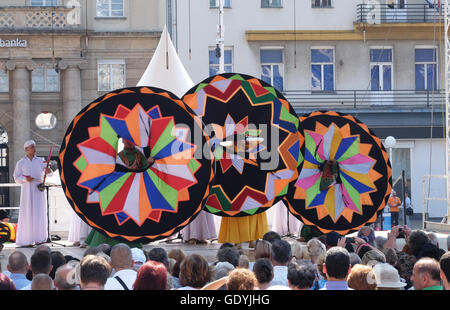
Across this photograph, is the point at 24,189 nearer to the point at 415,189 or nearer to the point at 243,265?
the point at 243,265

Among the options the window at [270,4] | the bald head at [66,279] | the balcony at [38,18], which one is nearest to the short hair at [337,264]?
the bald head at [66,279]

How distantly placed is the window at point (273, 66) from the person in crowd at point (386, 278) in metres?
22.5

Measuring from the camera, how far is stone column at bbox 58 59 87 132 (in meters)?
26.8

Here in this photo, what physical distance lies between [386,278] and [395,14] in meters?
23.3

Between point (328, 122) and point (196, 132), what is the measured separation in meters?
2.79

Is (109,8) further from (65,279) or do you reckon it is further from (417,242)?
(65,279)

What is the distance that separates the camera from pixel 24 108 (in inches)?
1046

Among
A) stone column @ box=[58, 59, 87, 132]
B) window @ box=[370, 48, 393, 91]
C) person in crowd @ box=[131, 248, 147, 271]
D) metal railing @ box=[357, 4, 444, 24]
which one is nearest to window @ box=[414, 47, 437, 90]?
window @ box=[370, 48, 393, 91]

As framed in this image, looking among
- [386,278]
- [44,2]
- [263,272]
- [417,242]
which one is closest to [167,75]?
[417,242]

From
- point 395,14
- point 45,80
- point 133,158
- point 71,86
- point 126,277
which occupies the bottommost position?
point 126,277

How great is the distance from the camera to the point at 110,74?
2736 centimetres

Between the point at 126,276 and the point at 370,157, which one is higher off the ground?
the point at 370,157

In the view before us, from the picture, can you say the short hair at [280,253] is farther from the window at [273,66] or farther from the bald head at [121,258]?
the window at [273,66]
